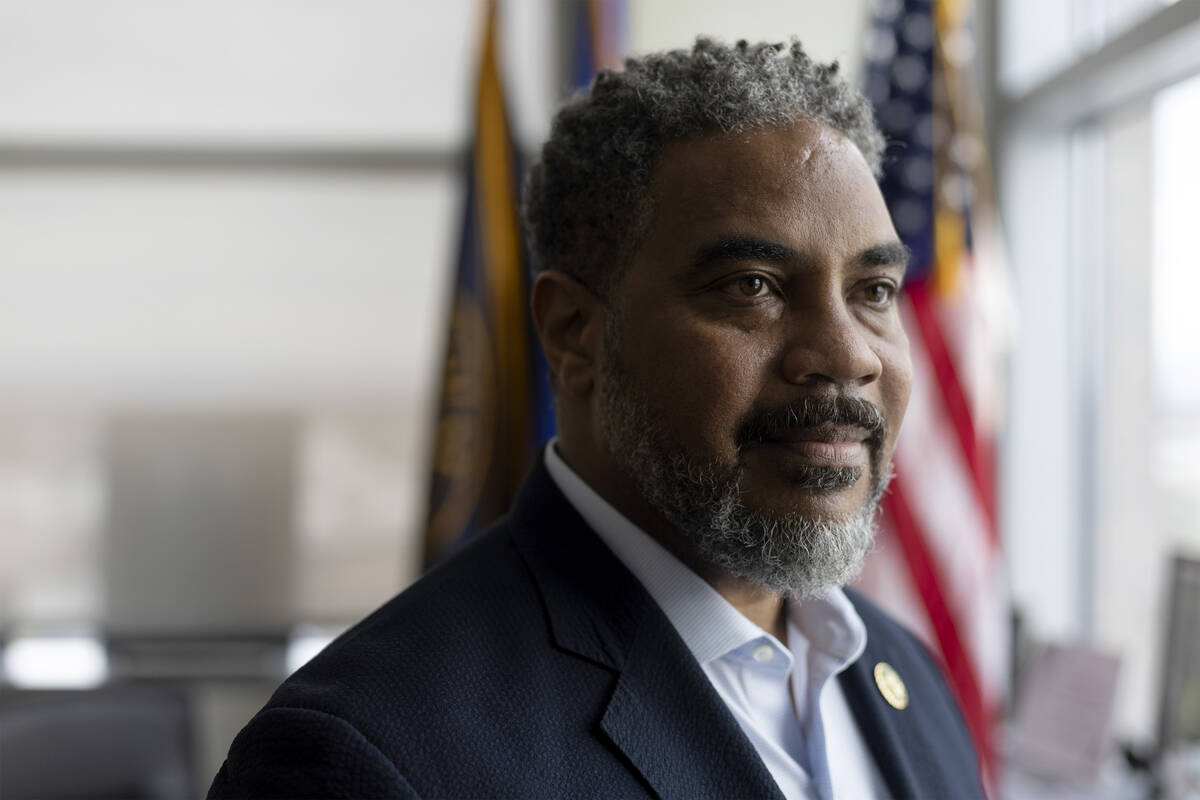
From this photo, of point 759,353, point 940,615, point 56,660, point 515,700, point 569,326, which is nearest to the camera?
point 515,700

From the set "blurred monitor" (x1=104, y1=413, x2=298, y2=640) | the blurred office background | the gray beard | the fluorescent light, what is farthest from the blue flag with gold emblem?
the gray beard

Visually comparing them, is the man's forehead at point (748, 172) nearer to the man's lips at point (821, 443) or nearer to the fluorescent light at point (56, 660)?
the man's lips at point (821, 443)

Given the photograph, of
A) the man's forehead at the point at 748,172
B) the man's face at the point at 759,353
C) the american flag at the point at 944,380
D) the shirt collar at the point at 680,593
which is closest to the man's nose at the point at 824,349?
the man's face at the point at 759,353

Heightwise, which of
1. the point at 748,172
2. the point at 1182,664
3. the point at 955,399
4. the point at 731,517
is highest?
the point at 748,172

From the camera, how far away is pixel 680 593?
3.38 ft

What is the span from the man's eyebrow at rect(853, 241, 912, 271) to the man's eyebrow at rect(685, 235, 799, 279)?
8 centimetres

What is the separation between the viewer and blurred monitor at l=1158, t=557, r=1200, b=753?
6.72 feet

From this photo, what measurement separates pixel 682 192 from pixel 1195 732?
1804 mm

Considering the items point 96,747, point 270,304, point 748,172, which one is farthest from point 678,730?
point 270,304

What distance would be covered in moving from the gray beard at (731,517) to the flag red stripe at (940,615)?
1337mm

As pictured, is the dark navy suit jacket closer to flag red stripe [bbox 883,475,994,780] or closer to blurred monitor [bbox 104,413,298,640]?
flag red stripe [bbox 883,475,994,780]

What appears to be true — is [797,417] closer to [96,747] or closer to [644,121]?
[644,121]

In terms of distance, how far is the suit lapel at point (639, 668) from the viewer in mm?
900

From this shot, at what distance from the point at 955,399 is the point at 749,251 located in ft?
4.97
